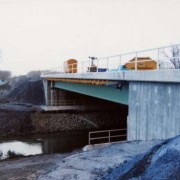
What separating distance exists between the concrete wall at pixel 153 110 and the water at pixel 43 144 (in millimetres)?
10510

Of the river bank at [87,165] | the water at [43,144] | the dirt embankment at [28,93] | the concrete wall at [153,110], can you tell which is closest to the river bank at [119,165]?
the river bank at [87,165]

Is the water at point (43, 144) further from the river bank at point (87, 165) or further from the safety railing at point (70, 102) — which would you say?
the river bank at point (87, 165)

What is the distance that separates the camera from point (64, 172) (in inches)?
408

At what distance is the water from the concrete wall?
34.5 ft

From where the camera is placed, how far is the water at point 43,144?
22.4 meters

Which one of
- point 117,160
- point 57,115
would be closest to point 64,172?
point 117,160

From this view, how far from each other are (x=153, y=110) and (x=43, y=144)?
15.1 m

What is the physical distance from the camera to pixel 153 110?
11.7 metres

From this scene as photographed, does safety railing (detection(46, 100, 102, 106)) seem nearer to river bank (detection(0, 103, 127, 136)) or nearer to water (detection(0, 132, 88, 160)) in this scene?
river bank (detection(0, 103, 127, 136))

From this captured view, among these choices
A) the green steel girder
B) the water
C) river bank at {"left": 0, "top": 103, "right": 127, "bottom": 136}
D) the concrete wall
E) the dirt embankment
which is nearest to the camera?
the concrete wall

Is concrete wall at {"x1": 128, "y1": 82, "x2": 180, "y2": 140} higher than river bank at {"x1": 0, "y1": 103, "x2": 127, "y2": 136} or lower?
higher

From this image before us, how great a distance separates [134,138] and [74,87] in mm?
12807

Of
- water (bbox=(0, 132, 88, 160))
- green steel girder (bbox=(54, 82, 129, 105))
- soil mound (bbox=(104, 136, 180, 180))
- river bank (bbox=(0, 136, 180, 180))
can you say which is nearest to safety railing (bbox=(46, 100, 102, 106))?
water (bbox=(0, 132, 88, 160))

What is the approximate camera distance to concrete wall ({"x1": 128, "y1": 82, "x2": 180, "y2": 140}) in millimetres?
10672
